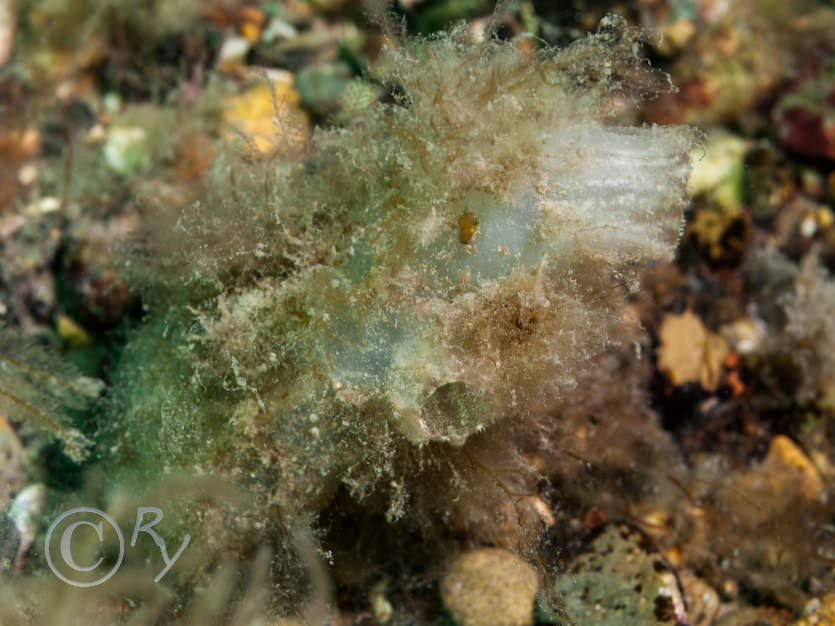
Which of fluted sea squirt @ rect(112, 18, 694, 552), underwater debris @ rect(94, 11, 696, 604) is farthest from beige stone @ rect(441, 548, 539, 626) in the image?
fluted sea squirt @ rect(112, 18, 694, 552)

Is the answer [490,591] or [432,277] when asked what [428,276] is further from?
[490,591]

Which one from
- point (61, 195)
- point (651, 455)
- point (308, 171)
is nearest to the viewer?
point (308, 171)

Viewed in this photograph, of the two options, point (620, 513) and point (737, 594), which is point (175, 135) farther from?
point (737, 594)

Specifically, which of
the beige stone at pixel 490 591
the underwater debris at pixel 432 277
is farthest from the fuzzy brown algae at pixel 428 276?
the beige stone at pixel 490 591

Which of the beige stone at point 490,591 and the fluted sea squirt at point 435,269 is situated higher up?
the fluted sea squirt at point 435,269

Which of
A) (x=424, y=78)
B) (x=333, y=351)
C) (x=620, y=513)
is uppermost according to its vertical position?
(x=424, y=78)

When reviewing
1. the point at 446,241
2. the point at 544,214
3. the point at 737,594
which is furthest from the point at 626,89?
the point at 737,594

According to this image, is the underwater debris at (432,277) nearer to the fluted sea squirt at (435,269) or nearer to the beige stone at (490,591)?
the fluted sea squirt at (435,269)

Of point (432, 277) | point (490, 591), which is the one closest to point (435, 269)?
point (432, 277)
